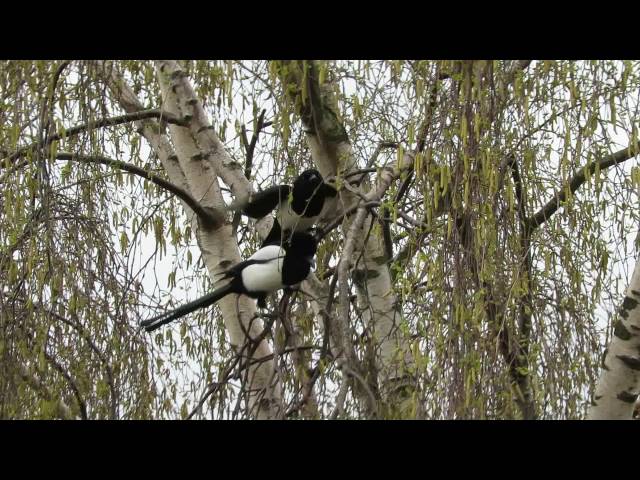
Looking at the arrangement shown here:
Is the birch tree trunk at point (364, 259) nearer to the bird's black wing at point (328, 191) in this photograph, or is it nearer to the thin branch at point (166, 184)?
the bird's black wing at point (328, 191)

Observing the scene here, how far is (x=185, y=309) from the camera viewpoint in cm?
308

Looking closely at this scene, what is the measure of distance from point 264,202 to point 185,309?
505mm

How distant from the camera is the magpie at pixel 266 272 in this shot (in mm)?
3094

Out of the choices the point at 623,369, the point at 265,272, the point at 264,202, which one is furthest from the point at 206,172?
the point at 623,369

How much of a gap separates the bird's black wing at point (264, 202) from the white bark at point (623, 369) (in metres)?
1.30

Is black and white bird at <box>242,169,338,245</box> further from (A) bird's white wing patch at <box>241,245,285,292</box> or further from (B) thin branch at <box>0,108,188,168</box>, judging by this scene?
(B) thin branch at <box>0,108,188,168</box>

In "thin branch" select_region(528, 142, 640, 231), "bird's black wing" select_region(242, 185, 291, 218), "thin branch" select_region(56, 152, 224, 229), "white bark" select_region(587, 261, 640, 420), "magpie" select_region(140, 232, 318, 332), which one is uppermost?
"bird's black wing" select_region(242, 185, 291, 218)

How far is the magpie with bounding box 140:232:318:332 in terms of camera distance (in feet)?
10.2

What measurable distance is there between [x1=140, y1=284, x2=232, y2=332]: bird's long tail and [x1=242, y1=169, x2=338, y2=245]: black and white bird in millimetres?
329

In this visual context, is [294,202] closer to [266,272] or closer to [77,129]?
[266,272]

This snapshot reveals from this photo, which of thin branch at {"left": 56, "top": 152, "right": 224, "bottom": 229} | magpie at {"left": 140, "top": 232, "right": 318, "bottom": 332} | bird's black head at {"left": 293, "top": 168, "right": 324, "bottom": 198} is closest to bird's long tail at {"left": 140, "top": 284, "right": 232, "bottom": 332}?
magpie at {"left": 140, "top": 232, "right": 318, "bottom": 332}
